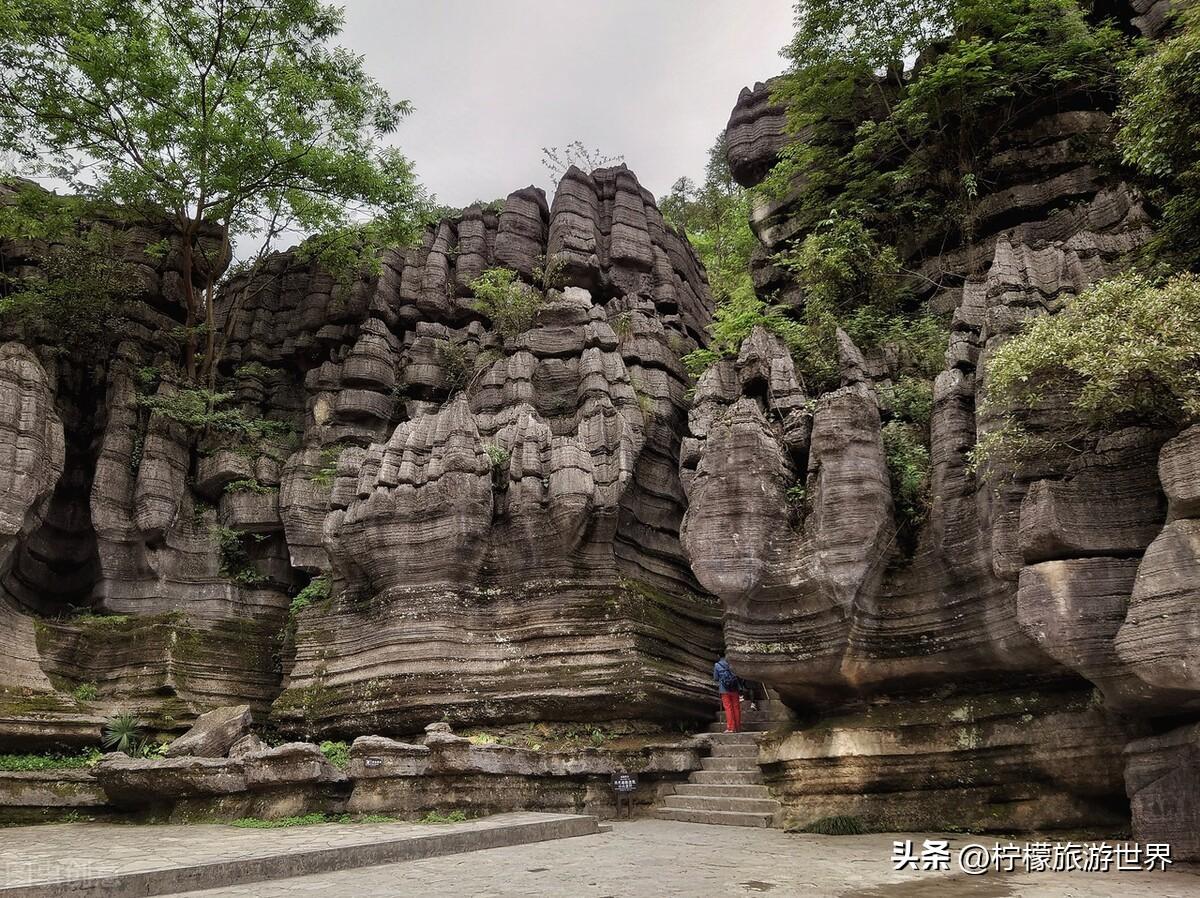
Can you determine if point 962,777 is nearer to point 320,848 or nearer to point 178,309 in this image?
point 320,848

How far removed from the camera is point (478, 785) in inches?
452

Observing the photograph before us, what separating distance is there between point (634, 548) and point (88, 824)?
980cm

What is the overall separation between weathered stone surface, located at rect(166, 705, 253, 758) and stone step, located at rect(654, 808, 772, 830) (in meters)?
6.56

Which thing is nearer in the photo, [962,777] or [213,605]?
[962,777]

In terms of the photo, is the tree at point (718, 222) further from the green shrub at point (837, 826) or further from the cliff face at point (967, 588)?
the green shrub at point (837, 826)

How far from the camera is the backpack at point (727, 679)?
46.2 ft

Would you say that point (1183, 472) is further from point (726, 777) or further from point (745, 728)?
point (745, 728)

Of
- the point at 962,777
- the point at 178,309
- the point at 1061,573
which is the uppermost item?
the point at 178,309

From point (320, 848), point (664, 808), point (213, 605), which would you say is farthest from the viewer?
point (213, 605)

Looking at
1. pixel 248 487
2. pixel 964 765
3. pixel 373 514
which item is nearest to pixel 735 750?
pixel 964 765

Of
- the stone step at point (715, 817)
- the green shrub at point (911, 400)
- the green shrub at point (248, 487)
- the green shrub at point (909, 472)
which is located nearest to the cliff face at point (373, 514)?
the green shrub at point (248, 487)

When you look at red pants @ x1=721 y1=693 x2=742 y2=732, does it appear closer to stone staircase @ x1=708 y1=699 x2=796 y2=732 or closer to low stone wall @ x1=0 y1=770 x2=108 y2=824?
stone staircase @ x1=708 y1=699 x2=796 y2=732

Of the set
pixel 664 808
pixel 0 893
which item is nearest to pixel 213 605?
pixel 664 808
